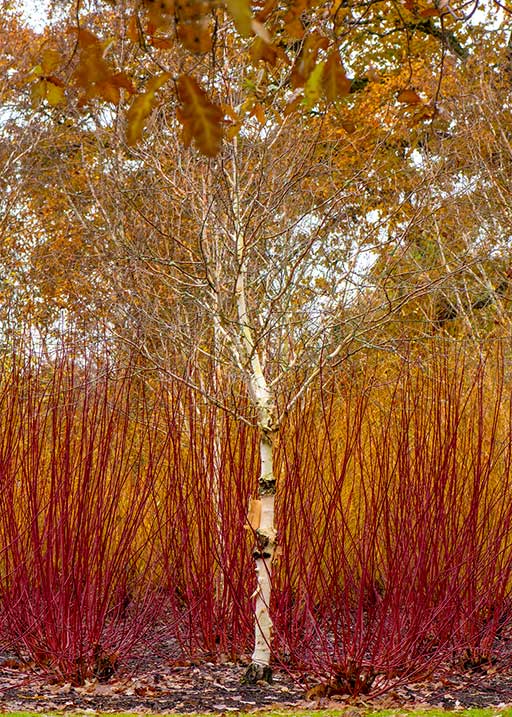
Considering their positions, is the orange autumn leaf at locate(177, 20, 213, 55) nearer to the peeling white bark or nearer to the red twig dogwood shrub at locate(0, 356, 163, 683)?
the red twig dogwood shrub at locate(0, 356, 163, 683)

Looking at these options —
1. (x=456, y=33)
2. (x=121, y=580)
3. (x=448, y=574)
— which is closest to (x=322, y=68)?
(x=448, y=574)

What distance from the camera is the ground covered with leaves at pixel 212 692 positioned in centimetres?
496

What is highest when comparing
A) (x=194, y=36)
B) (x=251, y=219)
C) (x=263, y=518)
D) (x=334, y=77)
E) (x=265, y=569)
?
(x=251, y=219)

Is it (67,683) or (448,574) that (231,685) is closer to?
(67,683)

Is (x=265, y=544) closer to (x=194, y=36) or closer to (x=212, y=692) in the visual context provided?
(x=212, y=692)

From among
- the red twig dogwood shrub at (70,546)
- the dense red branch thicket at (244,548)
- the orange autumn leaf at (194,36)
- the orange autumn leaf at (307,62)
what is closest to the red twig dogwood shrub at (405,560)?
the dense red branch thicket at (244,548)

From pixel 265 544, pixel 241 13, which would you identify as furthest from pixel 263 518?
pixel 241 13

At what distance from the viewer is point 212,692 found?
206 inches

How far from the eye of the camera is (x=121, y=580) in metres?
5.67

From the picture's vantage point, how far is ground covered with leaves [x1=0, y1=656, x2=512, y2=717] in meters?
4.96

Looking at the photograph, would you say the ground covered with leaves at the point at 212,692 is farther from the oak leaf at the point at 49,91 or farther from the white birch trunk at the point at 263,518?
the oak leaf at the point at 49,91

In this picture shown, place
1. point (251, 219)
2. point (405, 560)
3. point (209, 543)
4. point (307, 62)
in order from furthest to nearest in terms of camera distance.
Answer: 1. point (251, 219)
2. point (209, 543)
3. point (405, 560)
4. point (307, 62)

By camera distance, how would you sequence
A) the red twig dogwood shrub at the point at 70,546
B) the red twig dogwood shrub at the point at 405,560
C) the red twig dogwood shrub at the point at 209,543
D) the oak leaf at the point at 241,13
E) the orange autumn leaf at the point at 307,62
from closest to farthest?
the oak leaf at the point at 241,13, the orange autumn leaf at the point at 307,62, the red twig dogwood shrub at the point at 405,560, the red twig dogwood shrub at the point at 70,546, the red twig dogwood shrub at the point at 209,543

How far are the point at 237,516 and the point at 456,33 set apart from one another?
1364 centimetres
